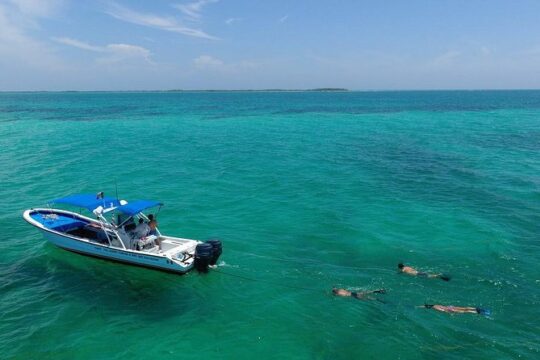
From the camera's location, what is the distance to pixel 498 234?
2108cm

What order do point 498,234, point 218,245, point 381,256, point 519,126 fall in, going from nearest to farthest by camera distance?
point 218,245 → point 381,256 → point 498,234 → point 519,126

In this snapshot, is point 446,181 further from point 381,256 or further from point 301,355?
point 301,355

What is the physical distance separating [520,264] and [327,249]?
8.44m

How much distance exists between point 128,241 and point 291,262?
7.45 meters

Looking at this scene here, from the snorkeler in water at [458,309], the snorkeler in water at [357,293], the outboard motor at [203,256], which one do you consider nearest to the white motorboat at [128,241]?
the outboard motor at [203,256]

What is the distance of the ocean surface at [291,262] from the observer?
528 inches

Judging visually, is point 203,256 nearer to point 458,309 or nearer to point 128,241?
point 128,241

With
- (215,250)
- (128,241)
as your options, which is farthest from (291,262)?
(128,241)

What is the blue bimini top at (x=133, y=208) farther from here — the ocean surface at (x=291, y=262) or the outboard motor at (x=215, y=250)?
the outboard motor at (x=215, y=250)

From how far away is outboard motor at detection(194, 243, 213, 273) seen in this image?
56.6 feet

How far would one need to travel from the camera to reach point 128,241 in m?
18.6

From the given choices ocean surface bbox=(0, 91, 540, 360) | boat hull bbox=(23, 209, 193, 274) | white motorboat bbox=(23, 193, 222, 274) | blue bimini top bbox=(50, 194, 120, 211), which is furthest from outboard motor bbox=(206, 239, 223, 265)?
blue bimini top bbox=(50, 194, 120, 211)

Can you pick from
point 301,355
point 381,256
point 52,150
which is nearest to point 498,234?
point 381,256

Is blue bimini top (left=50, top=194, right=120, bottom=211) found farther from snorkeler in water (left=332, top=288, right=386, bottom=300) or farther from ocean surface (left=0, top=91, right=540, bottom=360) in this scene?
snorkeler in water (left=332, top=288, right=386, bottom=300)
